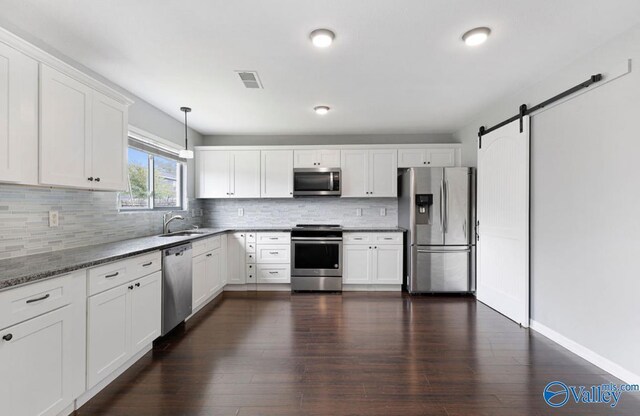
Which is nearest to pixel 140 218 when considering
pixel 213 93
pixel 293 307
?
pixel 213 93

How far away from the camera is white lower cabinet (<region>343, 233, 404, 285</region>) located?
14.6 feet

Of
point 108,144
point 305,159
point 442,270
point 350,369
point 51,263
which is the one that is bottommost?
point 350,369

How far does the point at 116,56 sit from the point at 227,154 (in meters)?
2.41

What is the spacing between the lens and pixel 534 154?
2.98 metres

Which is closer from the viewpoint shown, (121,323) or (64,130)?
(64,130)

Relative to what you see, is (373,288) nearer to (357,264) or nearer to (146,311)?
(357,264)

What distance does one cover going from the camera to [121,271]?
2152 mm

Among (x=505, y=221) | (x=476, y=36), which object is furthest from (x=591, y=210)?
(x=476, y=36)

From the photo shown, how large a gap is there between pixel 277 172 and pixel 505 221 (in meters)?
3.25

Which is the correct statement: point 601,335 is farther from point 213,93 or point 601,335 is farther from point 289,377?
point 213,93

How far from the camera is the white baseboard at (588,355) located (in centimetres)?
207

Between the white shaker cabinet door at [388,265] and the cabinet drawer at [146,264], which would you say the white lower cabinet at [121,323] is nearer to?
the cabinet drawer at [146,264]

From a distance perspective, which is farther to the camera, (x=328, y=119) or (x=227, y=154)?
(x=227, y=154)

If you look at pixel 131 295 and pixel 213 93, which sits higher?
pixel 213 93
